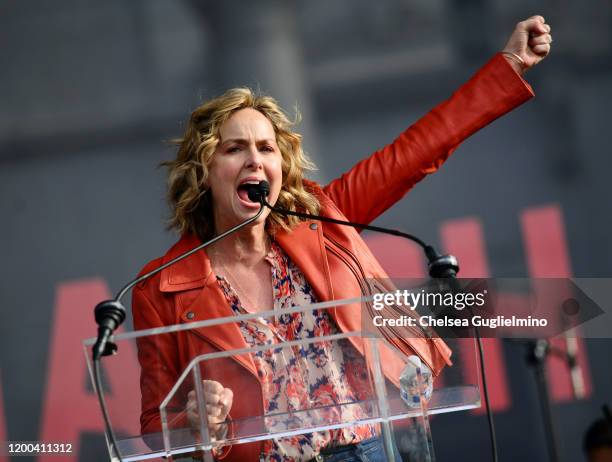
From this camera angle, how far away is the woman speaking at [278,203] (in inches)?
75.2

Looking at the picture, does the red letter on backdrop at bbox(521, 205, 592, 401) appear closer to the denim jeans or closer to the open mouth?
the open mouth

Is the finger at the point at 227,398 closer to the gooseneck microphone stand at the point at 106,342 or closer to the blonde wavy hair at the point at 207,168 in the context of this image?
the gooseneck microphone stand at the point at 106,342

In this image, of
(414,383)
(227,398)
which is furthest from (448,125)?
(227,398)

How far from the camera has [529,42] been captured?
6.76 ft

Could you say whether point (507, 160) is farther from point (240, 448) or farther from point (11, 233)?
point (240, 448)

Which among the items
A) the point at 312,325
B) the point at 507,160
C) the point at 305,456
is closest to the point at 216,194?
the point at 312,325

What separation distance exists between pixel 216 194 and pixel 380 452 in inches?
29.4

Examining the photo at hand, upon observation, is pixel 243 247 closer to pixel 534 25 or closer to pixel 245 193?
pixel 245 193

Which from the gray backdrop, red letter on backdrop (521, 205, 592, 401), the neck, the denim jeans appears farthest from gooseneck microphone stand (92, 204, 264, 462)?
red letter on backdrop (521, 205, 592, 401)

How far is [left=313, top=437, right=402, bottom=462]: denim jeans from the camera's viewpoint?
1626 mm

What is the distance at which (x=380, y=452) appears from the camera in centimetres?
169

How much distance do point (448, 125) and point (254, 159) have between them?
46 centimetres

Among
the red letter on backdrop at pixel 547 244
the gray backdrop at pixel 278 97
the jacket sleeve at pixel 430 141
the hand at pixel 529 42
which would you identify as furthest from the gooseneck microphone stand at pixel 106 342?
the red letter on backdrop at pixel 547 244

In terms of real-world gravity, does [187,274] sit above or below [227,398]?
above
